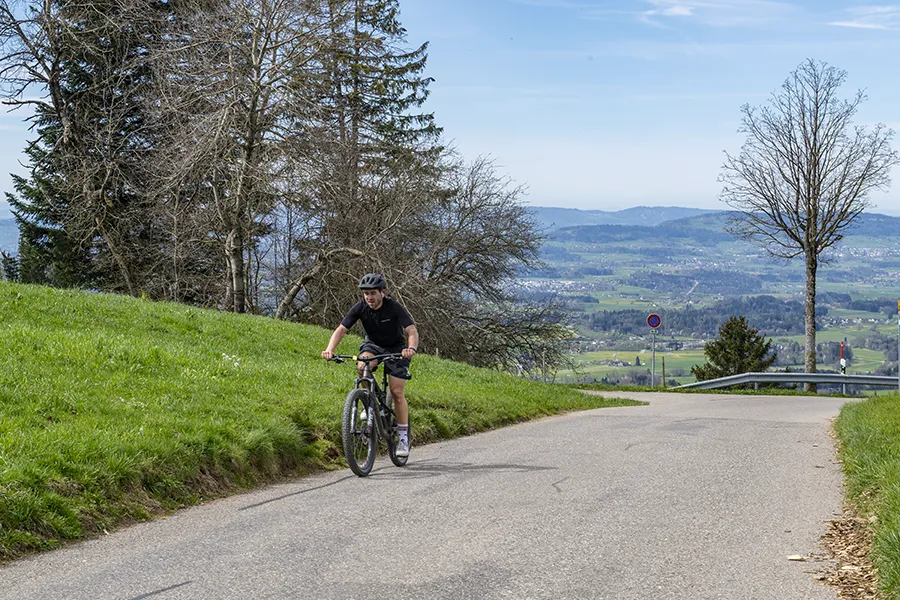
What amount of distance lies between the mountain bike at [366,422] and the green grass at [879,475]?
4.55m

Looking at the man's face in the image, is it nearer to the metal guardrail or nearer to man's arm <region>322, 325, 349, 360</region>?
man's arm <region>322, 325, 349, 360</region>

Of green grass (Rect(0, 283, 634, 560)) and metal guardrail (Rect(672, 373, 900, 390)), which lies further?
metal guardrail (Rect(672, 373, 900, 390))

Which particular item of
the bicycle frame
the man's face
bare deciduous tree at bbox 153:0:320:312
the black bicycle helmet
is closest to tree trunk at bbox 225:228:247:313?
bare deciduous tree at bbox 153:0:320:312

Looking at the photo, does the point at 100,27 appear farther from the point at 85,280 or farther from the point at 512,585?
the point at 512,585

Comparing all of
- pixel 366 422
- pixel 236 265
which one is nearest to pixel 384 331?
pixel 366 422

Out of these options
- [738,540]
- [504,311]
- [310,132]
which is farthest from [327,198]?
[738,540]

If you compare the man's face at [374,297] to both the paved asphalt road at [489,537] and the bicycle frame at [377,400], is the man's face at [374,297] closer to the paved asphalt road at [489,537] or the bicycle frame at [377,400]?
the bicycle frame at [377,400]

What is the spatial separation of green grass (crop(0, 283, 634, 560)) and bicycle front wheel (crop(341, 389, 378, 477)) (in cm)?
71

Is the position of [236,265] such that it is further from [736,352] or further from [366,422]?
[736,352]

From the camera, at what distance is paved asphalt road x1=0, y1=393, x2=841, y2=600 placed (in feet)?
19.0

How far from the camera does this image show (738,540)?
7.17 meters

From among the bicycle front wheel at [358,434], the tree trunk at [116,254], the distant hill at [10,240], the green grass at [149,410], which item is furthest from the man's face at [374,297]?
the distant hill at [10,240]

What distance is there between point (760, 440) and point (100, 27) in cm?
2456

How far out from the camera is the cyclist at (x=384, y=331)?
33.1 feet
